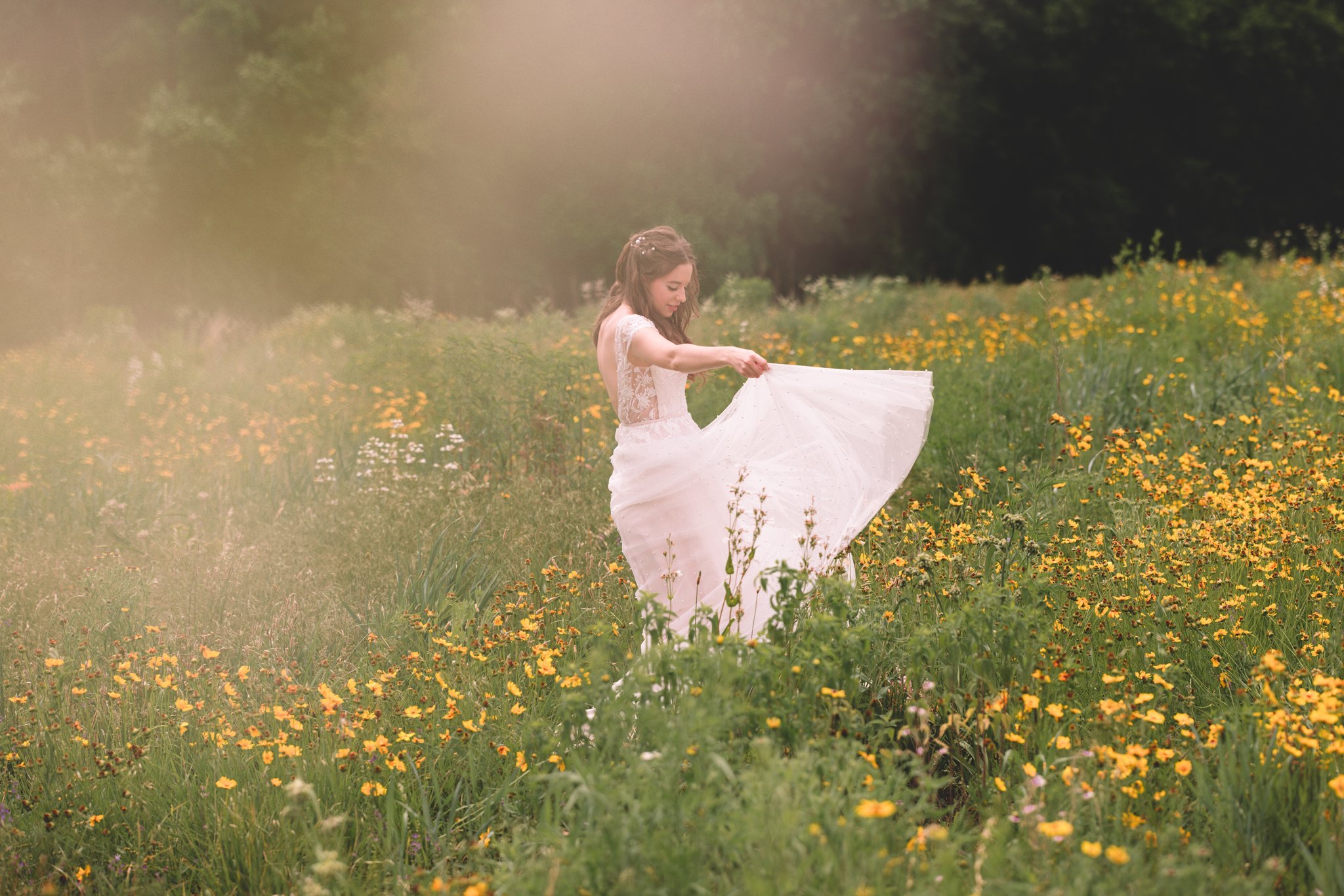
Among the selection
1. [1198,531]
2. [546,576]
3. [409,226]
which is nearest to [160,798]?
[546,576]

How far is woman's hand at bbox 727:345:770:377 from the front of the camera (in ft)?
9.65

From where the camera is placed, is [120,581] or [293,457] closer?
[120,581]

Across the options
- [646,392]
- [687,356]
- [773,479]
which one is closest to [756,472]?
[773,479]

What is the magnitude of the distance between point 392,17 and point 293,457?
727 inches

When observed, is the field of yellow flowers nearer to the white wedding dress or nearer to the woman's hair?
the white wedding dress

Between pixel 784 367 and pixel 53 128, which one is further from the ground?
pixel 53 128

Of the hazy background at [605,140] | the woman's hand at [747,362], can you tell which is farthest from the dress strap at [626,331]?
the hazy background at [605,140]

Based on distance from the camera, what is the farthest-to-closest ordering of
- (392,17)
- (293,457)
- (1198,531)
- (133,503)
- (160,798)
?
(392,17) < (293,457) < (133,503) < (1198,531) < (160,798)

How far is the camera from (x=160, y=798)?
8.63ft

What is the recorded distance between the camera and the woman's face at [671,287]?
342 cm

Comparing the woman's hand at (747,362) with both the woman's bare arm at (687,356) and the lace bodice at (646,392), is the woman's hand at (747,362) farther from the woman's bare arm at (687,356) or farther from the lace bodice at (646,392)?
the lace bodice at (646,392)

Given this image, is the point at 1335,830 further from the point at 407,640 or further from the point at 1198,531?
the point at 407,640

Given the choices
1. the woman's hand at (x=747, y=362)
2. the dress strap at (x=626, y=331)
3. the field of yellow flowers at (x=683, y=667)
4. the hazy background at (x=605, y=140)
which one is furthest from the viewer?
the hazy background at (x=605, y=140)

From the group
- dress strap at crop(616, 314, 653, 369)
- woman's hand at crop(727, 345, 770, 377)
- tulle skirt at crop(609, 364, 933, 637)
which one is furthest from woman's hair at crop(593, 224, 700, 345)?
woman's hand at crop(727, 345, 770, 377)
